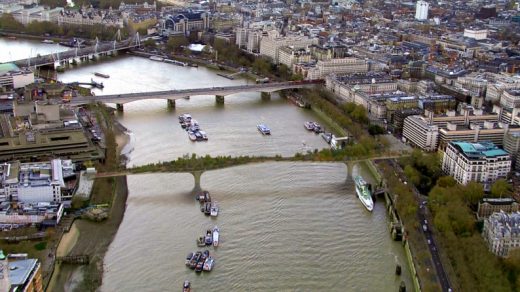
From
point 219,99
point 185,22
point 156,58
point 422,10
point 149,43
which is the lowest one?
point 219,99

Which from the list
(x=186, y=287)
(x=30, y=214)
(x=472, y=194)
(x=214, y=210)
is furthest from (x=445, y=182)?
(x=30, y=214)

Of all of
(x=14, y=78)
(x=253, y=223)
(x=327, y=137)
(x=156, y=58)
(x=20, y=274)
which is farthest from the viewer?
(x=156, y=58)

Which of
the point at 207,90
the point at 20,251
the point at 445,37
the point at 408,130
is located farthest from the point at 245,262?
the point at 445,37

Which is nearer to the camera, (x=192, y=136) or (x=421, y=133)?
(x=421, y=133)

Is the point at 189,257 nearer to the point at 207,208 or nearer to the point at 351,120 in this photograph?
the point at 207,208

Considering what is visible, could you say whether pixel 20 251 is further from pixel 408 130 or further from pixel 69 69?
pixel 69 69

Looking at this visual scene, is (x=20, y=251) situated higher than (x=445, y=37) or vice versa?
(x=445, y=37)
